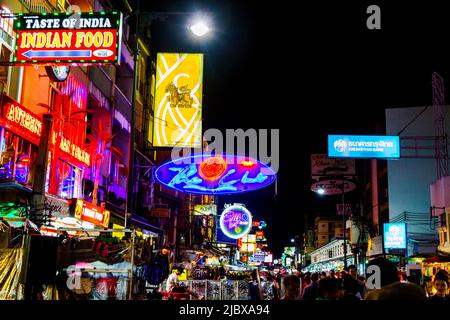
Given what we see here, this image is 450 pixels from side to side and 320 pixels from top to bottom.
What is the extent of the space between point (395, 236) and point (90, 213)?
108 ft

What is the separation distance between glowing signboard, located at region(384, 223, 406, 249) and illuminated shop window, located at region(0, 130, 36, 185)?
114 ft

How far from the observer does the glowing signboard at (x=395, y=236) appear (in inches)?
1731

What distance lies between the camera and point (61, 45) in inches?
538

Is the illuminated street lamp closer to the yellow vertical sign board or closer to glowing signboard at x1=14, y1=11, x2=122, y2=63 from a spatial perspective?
glowing signboard at x1=14, y1=11, x2=122, y2=63

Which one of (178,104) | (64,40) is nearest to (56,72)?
(64,40)

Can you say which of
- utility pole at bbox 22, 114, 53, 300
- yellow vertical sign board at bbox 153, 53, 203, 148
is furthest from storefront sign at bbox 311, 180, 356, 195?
utility pole at bbox 22, 114, 53, 300

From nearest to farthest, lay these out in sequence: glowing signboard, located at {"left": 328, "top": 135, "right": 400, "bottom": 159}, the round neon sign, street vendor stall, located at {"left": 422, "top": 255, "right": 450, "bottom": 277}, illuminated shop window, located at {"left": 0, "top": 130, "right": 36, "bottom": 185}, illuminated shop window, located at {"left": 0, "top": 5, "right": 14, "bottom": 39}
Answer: illuminated shop window, located at {"left": 0, "top": 130, "right": 36, "bottom": 185} < illuminated shop window, located at {"left": 0, "top": 5, "right": 14, "bottom": 39} < street vendor stall, located at {"left": 422, "top": 255, "right": 450, "bottom": 277} < the round neon sign < glowing signboard, located at {"left": 328, "top": 135, "right": 400, "bottom": 159}

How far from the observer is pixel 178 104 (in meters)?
26.7

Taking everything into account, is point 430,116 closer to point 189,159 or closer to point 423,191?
point 423,191

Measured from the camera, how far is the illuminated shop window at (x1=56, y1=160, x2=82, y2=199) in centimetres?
1905

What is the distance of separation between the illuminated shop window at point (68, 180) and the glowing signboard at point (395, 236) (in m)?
30.8

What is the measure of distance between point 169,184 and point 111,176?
239 inches

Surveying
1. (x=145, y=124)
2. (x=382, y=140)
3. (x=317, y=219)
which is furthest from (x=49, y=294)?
(x=317, y=219)

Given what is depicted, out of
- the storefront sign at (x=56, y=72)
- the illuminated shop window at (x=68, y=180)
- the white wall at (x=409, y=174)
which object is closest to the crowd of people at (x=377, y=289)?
the storefront sign at (x=56, y=72)
